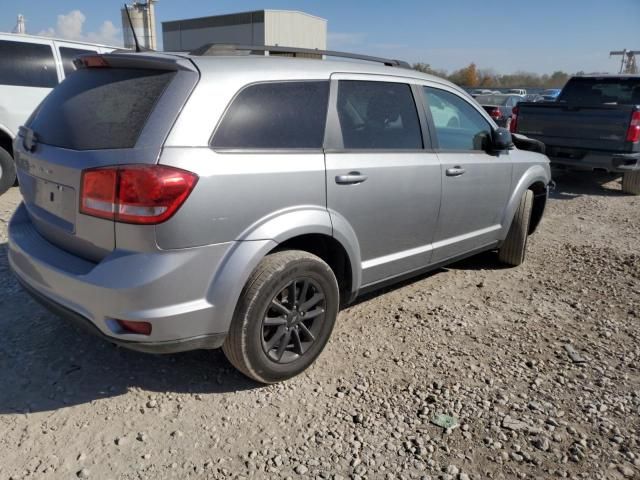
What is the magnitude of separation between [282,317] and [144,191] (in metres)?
1.03

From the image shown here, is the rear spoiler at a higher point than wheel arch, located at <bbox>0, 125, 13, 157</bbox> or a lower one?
higher

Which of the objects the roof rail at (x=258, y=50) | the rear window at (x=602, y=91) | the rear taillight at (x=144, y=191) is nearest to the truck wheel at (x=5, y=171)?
the roof rail at (x=258, y=50)

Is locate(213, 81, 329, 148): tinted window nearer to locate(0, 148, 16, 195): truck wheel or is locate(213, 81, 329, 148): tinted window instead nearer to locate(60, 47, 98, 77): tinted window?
locate(0, 148, 16, 195): truck wheel

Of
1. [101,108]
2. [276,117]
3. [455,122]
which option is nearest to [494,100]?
[455,122]

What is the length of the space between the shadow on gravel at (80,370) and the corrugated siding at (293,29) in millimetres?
34683

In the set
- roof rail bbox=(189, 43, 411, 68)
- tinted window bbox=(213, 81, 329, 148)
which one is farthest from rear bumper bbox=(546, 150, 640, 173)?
tinted window bbox=(213, 81, 329, 148)

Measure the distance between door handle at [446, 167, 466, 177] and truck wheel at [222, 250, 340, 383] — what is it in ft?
4.27

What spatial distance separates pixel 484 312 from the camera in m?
3.95

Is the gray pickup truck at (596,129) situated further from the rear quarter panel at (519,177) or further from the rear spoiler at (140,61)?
the rear spoiler at (140,61)

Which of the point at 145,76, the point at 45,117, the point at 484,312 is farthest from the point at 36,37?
the point at 484,312

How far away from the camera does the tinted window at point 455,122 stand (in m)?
3.75

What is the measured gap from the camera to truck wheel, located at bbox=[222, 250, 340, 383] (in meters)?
2.59

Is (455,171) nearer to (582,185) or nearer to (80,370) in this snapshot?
(80,370)

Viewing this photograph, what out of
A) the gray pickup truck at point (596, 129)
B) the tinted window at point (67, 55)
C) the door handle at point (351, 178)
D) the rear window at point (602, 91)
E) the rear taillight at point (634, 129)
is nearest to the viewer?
the door handle at point (351, 178)
